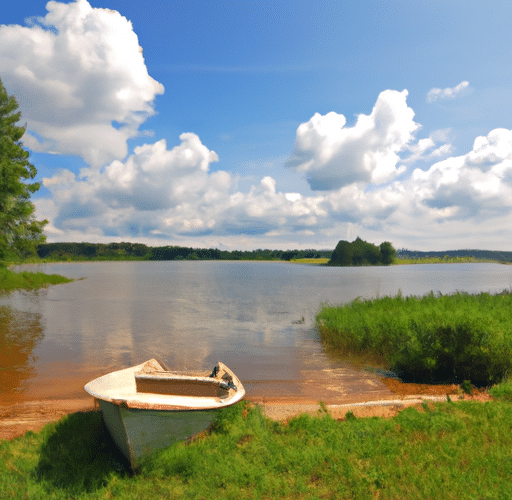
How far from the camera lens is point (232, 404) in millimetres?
8375

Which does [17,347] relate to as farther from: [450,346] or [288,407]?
[450,346]

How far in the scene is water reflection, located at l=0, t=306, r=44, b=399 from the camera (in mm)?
15180

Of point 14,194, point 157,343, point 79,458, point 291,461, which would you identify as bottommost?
point 157,343

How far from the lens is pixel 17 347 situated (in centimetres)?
2219

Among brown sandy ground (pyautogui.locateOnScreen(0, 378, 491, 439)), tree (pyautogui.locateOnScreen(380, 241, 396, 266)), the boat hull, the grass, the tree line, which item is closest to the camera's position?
the grass

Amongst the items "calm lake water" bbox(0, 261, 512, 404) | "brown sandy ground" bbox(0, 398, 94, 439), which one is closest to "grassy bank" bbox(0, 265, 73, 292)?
"calm lake water" bbox(0, 261, 512, 404)

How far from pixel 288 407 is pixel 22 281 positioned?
196ft

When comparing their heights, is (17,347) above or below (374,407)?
below

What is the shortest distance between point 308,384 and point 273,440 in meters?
6.79

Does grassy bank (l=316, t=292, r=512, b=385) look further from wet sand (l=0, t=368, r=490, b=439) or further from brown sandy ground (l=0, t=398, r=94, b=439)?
brown sandy ground (l=0, t=398, r=94, b=439)

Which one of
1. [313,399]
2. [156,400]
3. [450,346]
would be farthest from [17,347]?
[450,346]

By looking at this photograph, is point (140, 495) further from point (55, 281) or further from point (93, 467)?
point (55, 281)

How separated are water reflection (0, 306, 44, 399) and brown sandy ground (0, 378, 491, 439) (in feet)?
7.12

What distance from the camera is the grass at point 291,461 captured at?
643cm
